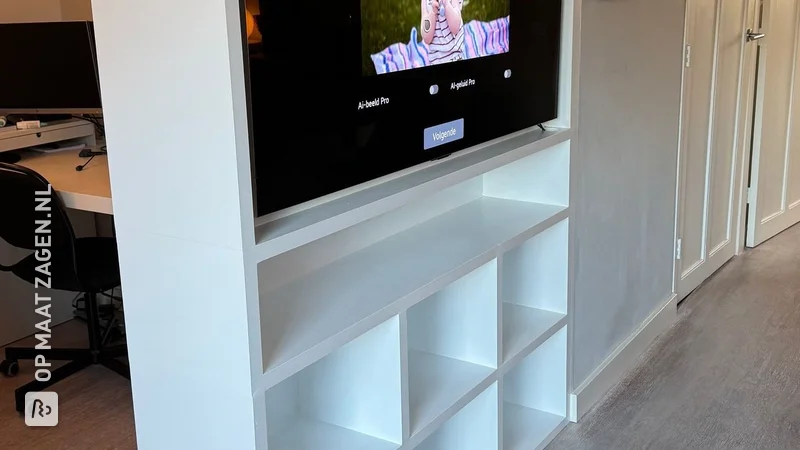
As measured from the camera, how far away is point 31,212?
9.20ft

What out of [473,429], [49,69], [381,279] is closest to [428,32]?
[381,279]

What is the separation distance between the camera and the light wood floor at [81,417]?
2748 millimetres

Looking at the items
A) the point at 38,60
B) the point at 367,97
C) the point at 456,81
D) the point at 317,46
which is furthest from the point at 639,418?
the point at 38,60

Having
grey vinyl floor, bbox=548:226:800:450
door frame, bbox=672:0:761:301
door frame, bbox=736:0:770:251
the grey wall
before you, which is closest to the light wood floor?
grey vinyl floor, bbox=548:226:800:450

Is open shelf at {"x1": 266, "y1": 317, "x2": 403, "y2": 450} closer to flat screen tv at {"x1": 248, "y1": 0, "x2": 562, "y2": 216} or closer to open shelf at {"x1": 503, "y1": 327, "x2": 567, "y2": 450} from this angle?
flat screen tv at {"x1": 248, "y1": 0, "x2": 562, "y2": 216}

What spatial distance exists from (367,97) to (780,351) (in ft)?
7.56

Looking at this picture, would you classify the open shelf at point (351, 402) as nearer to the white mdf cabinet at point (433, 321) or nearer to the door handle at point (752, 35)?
the white mdf cabinet at point (433, 321)

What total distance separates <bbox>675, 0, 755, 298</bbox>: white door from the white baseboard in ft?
0.74

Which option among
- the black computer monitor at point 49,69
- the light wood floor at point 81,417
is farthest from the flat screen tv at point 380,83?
the black computer monitor at point 49,69

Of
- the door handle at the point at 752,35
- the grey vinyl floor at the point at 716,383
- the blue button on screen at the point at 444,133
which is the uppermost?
the door handle at the point at 752,35

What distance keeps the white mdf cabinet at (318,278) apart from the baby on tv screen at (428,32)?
0.84 feet

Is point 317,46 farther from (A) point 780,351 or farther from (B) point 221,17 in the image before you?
(A) point 780,351

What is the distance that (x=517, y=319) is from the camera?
2572mm

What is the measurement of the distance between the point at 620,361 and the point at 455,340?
987 millimetres
